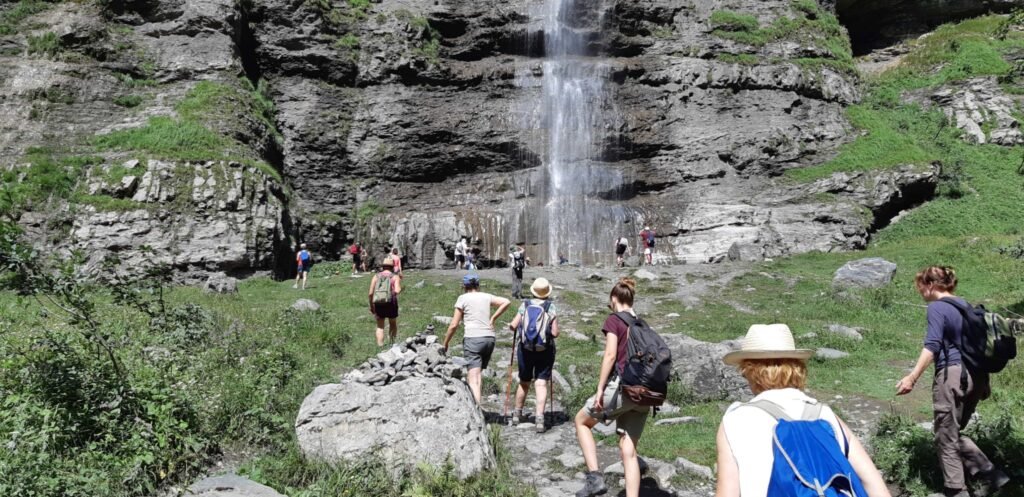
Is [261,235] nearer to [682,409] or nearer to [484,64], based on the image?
[484,64]

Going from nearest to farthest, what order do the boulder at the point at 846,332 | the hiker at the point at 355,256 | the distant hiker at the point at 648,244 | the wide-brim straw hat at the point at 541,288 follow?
1. the wide-brim straw hat at the point at 541,288
2. the boulder at the point at 846,332
3. the hiker at the point at 355,256
4. the distant hiker at the point at 648,244

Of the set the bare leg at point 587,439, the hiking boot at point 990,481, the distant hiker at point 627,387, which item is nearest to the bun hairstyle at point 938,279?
the hiking boot at point 990,481

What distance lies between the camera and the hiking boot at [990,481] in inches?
207

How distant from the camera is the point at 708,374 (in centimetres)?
981

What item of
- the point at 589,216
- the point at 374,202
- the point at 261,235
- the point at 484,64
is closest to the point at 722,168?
the point at 589,216

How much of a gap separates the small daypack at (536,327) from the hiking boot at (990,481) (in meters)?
4.50

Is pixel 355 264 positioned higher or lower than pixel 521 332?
lower

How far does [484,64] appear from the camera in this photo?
38.3m

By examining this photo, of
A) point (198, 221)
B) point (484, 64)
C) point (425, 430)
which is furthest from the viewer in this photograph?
point (484, 64)

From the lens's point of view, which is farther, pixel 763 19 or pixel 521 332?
pixel 763 19

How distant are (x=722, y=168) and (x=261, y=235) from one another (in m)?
24.4

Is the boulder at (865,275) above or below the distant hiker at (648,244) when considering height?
above

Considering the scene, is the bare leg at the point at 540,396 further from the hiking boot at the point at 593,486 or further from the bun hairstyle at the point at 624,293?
the bun hairstyle at the point at 624,293

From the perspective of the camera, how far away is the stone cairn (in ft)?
22.4
